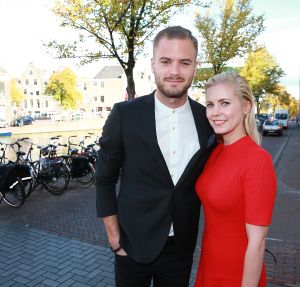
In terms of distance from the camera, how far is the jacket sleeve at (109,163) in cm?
206

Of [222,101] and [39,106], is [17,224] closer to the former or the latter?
[222,101]

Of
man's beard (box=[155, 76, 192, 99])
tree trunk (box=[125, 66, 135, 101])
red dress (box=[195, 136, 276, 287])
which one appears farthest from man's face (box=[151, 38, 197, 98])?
tree trunk (box=[125, 66, 135, 101])

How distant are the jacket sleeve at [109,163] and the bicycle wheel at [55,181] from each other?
6301 mm

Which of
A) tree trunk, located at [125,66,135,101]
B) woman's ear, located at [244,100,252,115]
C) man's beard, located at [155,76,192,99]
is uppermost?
tree trunk, located at [125,66,135,101]

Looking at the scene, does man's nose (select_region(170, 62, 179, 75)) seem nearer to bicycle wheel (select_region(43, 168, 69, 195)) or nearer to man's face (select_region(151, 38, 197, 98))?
man's face (select_region(151, 38, 197, 98))

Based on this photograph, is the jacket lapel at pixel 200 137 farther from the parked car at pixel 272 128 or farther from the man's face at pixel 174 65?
the parked car at pixel 272 128

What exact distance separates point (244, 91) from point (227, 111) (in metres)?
0.16

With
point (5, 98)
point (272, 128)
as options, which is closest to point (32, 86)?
point (5, 98)

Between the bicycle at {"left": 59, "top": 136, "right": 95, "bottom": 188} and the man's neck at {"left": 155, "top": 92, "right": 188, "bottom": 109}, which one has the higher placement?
the man's neck at {"left": 155, "top": 92, "right": 188, "bottom": 109}

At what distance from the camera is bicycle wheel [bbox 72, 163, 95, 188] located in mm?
9141

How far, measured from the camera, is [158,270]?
2154 mm

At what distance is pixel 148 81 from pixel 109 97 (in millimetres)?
9318

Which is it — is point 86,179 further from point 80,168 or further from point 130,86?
point 130,86

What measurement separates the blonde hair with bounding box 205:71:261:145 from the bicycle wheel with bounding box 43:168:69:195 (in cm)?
684
